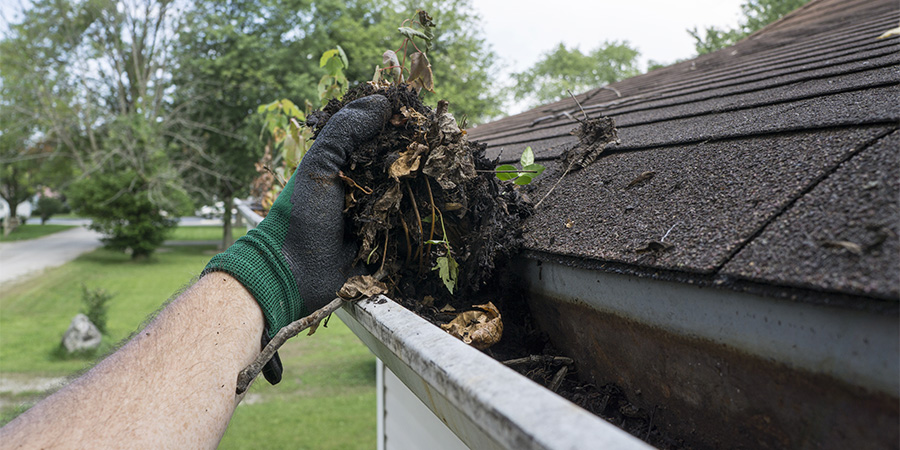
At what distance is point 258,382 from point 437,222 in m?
0.76

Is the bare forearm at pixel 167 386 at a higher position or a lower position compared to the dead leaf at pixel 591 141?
lower

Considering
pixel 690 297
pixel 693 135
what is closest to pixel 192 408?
pixel 690 297

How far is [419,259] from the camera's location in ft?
4.42

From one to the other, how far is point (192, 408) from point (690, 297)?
104 cm

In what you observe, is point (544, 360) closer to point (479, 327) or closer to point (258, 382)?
point (479, 327)

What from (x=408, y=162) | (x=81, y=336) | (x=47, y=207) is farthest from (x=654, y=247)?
(x=47, y=207)

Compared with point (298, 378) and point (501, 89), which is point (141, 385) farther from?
point (501, 89)

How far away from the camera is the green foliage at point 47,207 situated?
34438 mm

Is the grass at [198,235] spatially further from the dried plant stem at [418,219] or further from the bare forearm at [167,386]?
the dried plant stem at [418,219]

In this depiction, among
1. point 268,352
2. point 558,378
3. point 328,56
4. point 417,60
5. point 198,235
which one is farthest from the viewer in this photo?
point 198,235

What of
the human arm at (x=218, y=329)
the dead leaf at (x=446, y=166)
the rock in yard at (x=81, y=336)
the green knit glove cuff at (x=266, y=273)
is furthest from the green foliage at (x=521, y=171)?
the rock in yard at (x=81, y=336)

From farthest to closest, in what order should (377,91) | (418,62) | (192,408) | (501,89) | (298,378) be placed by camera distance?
1. (501,89)
2. (298,378)
3. (418,62)
4. (377,91)
5. (192,408)

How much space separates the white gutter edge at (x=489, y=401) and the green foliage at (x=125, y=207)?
17.8 m

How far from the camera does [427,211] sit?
1.34 metres
